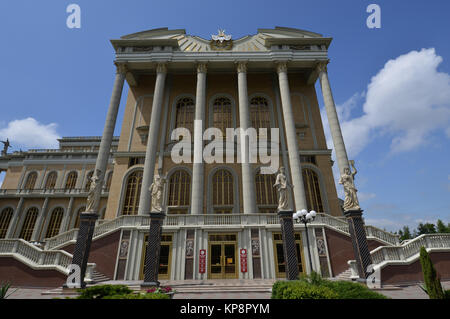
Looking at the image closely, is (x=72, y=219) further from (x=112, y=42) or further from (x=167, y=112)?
(x=112, y=42)

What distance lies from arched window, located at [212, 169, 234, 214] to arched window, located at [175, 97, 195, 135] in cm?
598

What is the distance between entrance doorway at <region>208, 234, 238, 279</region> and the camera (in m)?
15.8

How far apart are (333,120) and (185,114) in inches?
620

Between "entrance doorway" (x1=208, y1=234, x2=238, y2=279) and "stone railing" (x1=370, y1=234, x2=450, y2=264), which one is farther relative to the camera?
"entrance doorway" (x1=208, y1=234, x2=238, y2=279)

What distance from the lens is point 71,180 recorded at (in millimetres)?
34938

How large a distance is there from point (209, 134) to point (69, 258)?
51.8ft

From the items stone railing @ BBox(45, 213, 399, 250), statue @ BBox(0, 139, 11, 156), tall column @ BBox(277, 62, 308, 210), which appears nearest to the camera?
stone railing @ BBox(45, 213, 399, 250)

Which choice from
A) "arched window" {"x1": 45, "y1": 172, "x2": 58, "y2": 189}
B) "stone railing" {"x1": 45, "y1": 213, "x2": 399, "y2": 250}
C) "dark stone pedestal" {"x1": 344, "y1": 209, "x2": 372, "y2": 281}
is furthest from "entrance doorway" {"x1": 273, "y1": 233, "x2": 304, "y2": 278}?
"arched window" {"x1": 45, "y1": 172, "x2": 58, "y2": 189}

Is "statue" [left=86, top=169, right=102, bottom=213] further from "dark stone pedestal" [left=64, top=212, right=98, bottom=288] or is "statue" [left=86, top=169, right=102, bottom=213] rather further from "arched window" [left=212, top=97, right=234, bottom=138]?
"arched window" [left=212, top=97, right=234, bottom=138]

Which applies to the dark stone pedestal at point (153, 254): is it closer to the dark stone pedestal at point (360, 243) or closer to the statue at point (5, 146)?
the dark stone pedestal at point (360, 243)

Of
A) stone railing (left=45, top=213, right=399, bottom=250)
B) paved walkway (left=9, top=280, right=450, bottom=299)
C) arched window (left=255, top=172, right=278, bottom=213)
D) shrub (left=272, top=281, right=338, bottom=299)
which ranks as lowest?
shrub (left=272, top=281, right=338, bottom=299)

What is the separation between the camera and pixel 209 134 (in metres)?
24.3

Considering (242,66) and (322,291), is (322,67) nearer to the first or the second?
(242,66)
